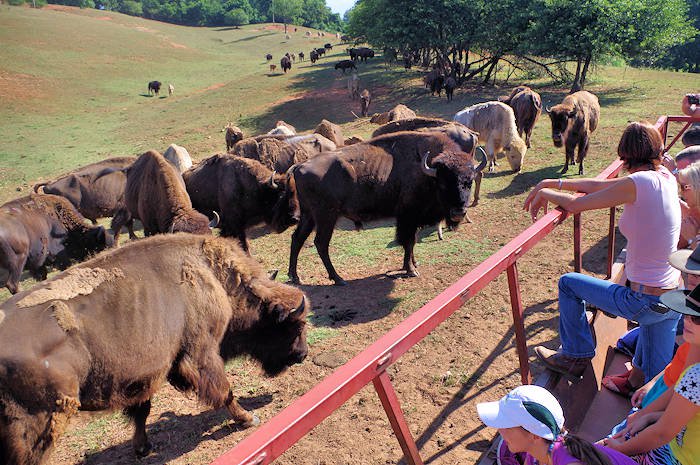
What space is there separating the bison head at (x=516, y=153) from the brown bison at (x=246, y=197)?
21.3ft

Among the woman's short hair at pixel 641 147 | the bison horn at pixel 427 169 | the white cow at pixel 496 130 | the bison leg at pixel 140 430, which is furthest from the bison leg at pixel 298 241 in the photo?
the white cow at pixel 496 130

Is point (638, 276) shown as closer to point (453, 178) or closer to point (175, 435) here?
point (175, 435)

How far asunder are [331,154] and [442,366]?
4.13 meters

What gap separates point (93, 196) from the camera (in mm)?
11336

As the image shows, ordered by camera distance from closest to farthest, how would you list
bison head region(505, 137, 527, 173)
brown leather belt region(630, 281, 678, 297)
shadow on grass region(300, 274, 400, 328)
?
brown leather belt region(630, 281, 678, 297) < shadow on grass region(300, 274, 400, 328) < bison head region(505, 137, 527, 173)

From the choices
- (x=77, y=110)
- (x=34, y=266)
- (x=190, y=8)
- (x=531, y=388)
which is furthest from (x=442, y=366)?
(x=190, y=8)

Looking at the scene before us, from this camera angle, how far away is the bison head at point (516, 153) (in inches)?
486

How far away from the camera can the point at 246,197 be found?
9.12 m

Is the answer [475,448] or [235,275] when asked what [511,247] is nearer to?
[475,448]

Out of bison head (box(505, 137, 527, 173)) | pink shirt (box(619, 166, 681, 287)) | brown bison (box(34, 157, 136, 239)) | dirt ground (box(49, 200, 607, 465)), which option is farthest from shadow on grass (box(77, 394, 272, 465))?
bison head (box(505, 137, 527, 173))

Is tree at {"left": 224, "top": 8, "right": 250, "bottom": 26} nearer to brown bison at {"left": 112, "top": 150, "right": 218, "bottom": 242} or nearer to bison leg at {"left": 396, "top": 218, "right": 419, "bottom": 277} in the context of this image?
brown bison at {"left": 112, "top": 150, "right": 218, "bottom": 242}

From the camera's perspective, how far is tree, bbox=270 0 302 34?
97375 millimetres

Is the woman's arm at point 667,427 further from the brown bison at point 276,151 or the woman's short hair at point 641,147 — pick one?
the brown bison at point 276,151

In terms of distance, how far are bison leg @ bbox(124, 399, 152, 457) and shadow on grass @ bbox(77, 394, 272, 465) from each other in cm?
7
